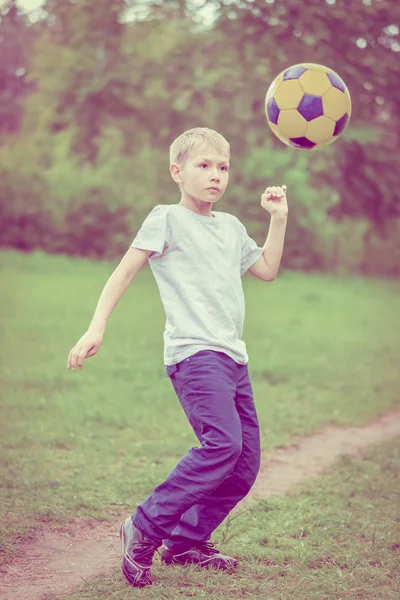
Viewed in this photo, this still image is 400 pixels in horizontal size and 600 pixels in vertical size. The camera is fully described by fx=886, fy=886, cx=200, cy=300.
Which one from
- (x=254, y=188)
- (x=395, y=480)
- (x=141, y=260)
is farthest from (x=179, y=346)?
(x=254, y=188)

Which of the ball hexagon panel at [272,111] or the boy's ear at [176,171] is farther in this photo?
the ball hexagon panel at [272,111]

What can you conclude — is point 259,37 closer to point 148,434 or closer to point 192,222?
point 148,434

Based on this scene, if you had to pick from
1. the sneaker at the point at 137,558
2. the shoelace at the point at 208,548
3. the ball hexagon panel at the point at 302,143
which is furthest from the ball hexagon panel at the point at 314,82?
the sneaker at the point at 137,558

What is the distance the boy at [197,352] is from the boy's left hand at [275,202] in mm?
203

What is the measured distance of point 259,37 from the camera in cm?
1017

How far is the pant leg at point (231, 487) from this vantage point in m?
3.78

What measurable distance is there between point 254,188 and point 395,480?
60.9 feet

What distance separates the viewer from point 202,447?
3.59 m

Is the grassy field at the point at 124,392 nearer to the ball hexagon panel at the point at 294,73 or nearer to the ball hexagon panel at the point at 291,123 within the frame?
the ball hexagon panel at the point at 291,123

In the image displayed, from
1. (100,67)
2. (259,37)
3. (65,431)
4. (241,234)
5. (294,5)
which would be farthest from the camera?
(100,67)

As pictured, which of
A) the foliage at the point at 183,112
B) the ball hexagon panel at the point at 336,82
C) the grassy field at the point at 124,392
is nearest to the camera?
the ball hexagon panel at the point at 336,82

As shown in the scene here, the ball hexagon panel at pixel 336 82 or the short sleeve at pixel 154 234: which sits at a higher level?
the short sleeve at pixel 154 234

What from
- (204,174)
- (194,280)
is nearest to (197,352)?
(194,280)

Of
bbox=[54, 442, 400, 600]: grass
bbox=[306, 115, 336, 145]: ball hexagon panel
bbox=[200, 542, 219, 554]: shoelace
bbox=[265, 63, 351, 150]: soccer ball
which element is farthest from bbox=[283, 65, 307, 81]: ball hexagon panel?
bbox=[200, 542, 219, 554]: shoelace
